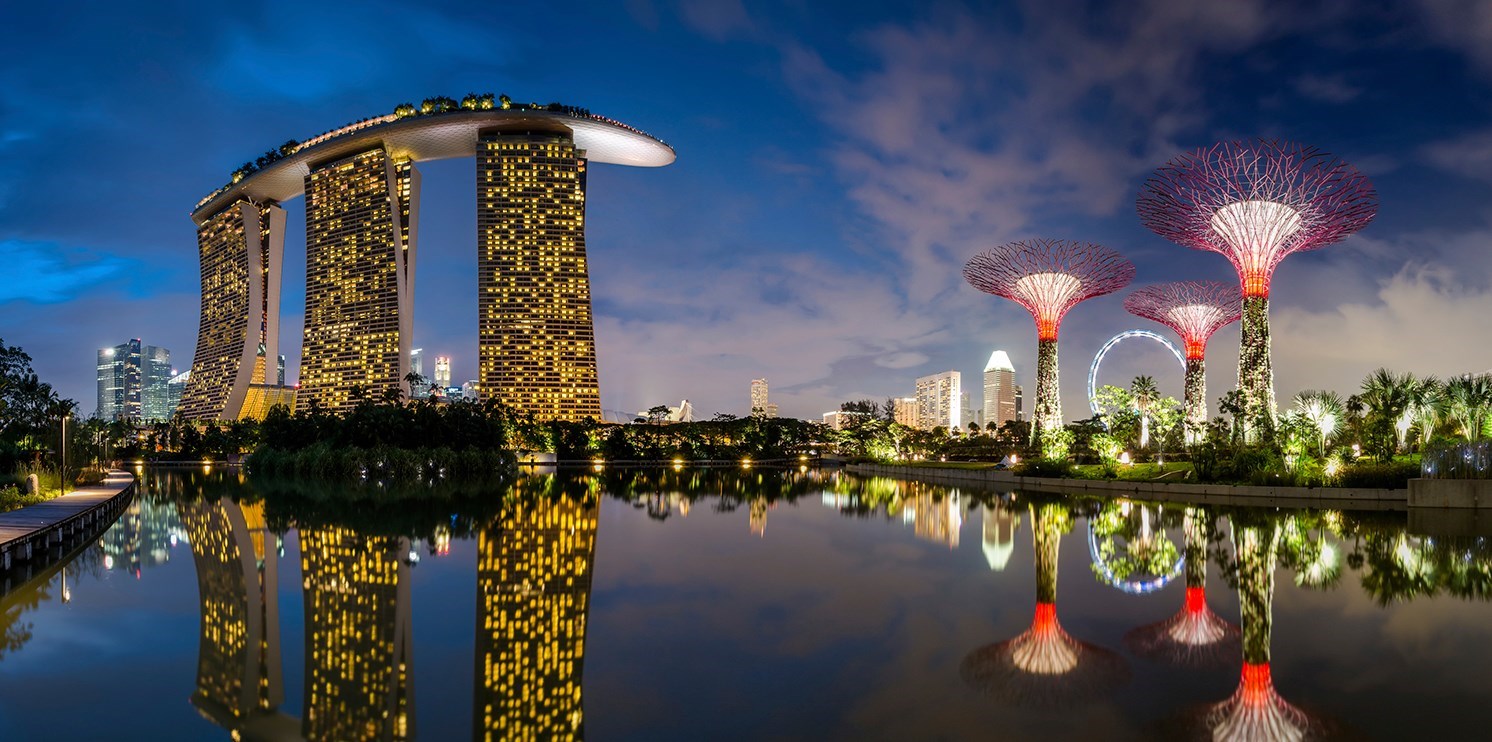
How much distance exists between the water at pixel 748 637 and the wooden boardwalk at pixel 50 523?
98 cm

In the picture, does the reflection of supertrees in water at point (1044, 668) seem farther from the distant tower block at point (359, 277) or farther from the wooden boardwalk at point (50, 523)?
the distant tower block at point (359, 277)

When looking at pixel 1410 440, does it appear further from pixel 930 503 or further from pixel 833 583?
pixel 833 583

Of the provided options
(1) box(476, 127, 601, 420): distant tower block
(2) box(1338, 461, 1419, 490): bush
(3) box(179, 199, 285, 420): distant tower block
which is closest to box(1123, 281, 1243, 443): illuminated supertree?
(2) box(1338, 461, 1419, 490): bush

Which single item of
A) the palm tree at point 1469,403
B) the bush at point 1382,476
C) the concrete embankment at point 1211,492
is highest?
the palm tree at point 1469,403

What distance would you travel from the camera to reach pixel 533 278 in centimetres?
13000

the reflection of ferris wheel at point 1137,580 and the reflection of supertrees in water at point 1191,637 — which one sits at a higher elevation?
the reflection of supertrees in water at point 1191,637

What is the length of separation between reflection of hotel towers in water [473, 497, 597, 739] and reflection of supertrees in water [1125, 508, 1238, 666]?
703 centimetres

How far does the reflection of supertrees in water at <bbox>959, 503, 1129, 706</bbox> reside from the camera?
30.3 feet

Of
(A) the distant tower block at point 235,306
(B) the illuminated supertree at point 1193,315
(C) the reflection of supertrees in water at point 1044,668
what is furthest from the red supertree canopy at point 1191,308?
(A) the distant tower block at point 235,306

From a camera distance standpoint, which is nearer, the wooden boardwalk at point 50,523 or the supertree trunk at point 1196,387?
the wooden boardwalk at point 50,523

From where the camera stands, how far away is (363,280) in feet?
427

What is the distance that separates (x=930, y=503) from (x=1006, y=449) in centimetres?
4916

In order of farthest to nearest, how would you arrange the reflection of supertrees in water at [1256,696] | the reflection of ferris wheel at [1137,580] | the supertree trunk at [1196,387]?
the supertree trunk at [1196,387], the reflection of ferris wheel at [1137,580], the reflection of supertrees in water at [1256,696]

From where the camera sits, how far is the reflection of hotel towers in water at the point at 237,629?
898 centimetres
